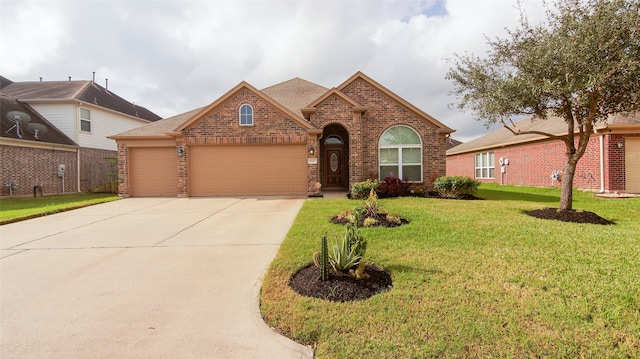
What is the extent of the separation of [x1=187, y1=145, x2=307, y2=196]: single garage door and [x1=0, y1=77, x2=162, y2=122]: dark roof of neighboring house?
10477 mm

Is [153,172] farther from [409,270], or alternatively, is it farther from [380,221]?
[409,270]

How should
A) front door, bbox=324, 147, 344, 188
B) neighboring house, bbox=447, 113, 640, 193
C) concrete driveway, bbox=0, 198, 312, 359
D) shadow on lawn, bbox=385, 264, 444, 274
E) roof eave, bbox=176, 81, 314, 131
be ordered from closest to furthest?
concrete driveway, bbox=0, 198, 312, 359 < shadow on lawn, bbox=385, 264, 444, 274 < neighboring house, bbox=447, 113, 640, 193 < roof eave, bbox=176, 81, 314, 131 < front door, bbox=324, 147, 344, 188

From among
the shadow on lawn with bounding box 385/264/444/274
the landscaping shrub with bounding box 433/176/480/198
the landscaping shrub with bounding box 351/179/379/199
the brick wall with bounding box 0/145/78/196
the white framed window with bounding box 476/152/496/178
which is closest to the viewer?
the shadow on lawn with bounding box 385/264/444/274

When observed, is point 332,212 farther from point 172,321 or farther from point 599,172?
point 599,172

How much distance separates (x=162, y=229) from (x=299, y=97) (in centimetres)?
1187

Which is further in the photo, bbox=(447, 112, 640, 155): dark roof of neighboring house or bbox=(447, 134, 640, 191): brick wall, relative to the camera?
bbox=(447, 134, 640, 191): brick wall

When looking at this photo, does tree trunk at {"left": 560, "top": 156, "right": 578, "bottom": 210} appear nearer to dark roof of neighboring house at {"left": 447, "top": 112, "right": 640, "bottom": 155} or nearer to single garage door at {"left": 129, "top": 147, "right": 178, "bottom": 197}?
dark roof of neighboring house at {"left": 447, "top": 112, "right": 640, "bottom": 155}

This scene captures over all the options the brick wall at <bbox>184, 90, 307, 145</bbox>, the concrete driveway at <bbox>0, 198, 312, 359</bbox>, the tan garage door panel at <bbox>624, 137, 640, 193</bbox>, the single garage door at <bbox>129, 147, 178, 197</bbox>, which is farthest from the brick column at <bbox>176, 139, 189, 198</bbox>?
the tan garage door panel at <bbox>624, 137, 640, 193</bbox>

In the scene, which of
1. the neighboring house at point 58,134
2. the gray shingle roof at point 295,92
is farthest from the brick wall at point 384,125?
the neighboring house at point 58,134

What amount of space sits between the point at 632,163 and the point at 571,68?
9.61 meters

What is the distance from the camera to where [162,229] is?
23.9ft

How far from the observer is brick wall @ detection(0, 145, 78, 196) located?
1442cm

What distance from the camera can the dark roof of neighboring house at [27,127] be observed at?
49.3 feet

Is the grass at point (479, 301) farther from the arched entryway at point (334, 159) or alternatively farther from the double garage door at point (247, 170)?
the arched entryway at point (334, 159)
